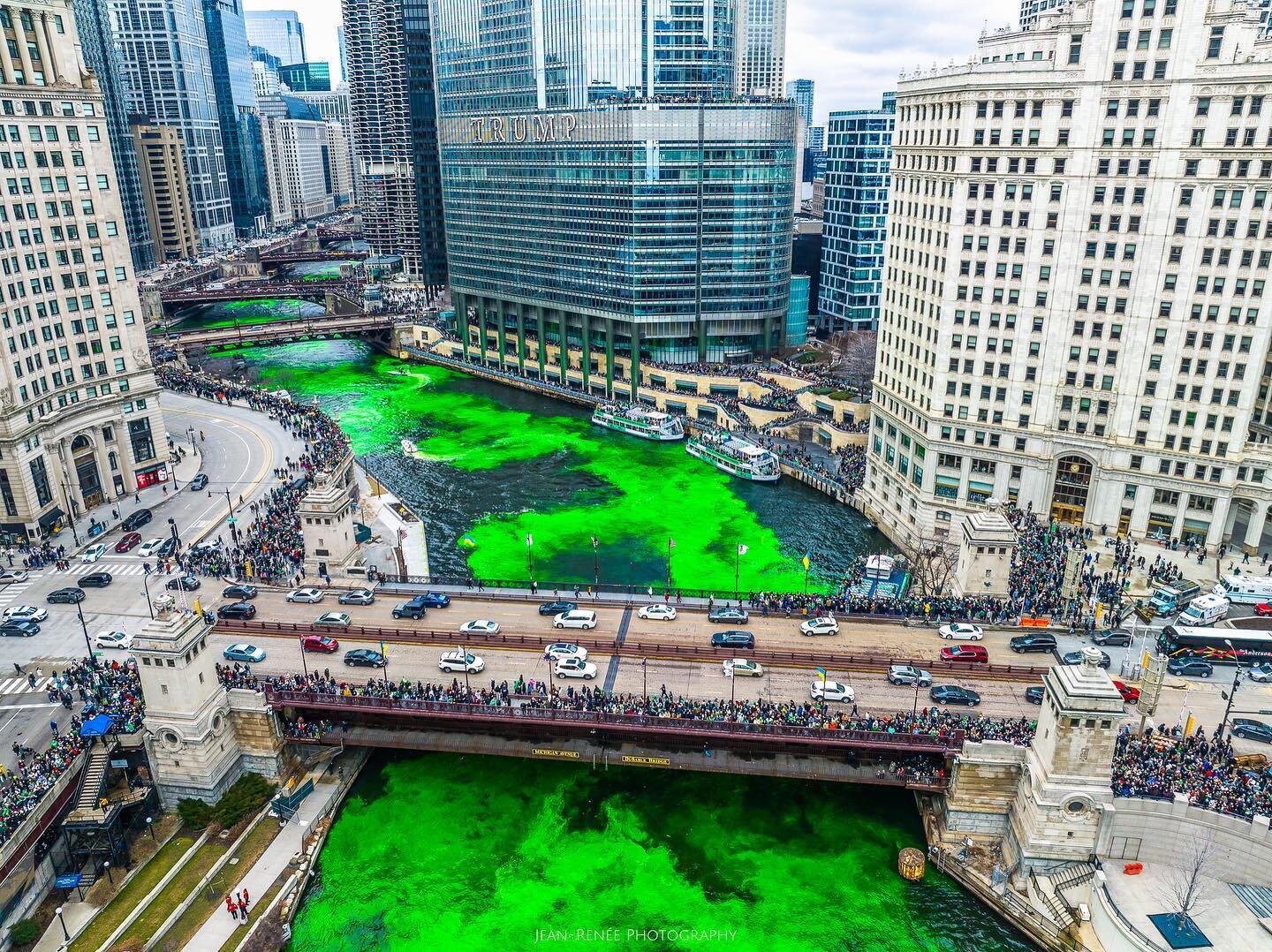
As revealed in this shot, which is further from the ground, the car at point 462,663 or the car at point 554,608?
the car at point 462,663

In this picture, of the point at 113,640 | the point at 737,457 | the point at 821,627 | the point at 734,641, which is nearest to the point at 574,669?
the point at 734,641

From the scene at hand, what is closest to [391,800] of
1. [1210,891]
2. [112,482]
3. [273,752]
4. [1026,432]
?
[273,752]

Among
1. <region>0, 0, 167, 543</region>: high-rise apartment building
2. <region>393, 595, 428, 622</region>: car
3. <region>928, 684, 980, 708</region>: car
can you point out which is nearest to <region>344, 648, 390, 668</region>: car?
<region>393, 595, 428, 622</region>: car

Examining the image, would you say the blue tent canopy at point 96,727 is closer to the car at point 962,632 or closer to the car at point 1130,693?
the car at point 962,632

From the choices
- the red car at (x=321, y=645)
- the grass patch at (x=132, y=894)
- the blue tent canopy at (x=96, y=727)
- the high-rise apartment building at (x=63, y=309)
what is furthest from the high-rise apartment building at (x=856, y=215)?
the grass patch at (x=132, y=894)

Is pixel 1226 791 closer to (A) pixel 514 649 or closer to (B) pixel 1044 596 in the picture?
(B) pixel 1044 596

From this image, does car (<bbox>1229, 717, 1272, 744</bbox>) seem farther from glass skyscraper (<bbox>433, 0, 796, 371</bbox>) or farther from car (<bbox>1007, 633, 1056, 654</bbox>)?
glass skyscraper (<bbox>433, 0, 796, 371</bbox>)

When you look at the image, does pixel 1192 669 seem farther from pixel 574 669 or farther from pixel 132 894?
pixel 132 894
